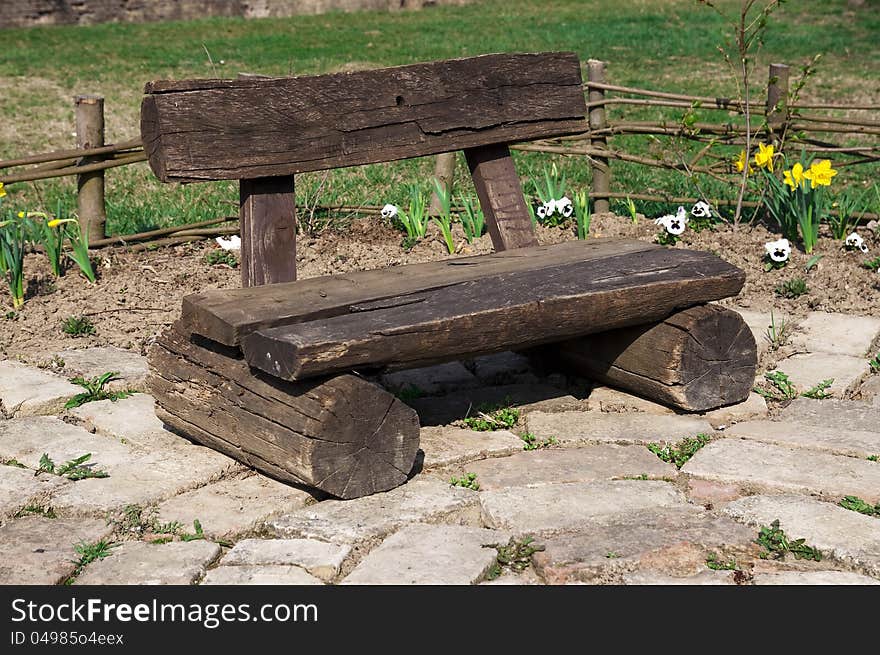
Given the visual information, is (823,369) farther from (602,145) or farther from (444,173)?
(444,173)

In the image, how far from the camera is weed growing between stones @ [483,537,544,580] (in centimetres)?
279

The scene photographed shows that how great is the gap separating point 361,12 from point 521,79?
47.1 ft

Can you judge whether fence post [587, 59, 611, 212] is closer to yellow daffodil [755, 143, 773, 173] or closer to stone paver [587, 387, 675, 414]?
yellow daffodil [755, 143, 773, 173]

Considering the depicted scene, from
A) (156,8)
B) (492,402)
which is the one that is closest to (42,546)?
(492,402)

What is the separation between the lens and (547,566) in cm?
278

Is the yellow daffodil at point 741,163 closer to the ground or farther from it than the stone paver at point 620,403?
farther from it

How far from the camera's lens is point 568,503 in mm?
3156

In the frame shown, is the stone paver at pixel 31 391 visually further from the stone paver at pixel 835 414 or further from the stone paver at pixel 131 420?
the stone paver at pixel 835 414

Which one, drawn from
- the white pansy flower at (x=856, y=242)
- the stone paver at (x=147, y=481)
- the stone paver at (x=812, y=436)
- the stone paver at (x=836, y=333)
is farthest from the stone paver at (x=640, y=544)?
the white pansy flower at (x=856, y=242)

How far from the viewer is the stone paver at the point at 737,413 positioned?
3.87 metres

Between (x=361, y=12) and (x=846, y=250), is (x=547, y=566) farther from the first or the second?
(x=361, y=12)

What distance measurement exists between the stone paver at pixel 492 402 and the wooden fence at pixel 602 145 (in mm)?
1988

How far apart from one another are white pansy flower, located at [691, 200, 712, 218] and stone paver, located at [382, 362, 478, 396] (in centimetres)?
204

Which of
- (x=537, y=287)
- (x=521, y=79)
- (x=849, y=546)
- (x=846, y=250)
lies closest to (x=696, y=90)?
(x=846, y=250)
